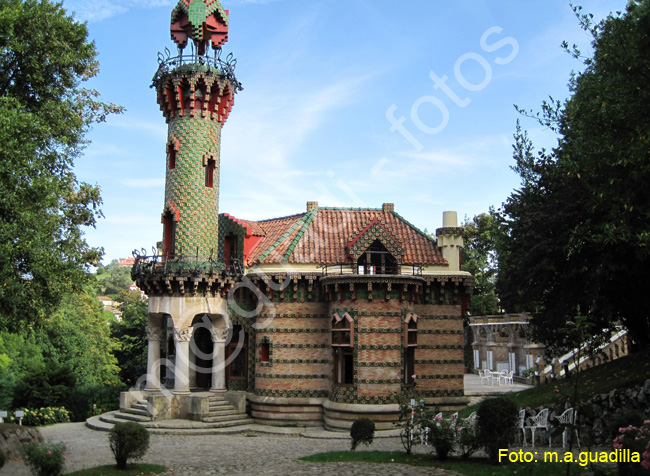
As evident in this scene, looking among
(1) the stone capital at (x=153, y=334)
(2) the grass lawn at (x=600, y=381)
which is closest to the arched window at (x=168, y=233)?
(1) the stone capital at (x=153, y=334)

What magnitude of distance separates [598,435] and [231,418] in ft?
44.7

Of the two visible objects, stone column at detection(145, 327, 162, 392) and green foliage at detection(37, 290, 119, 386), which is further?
green foliage at detection(37, 290, 119, 386)

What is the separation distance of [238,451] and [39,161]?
1033 cm

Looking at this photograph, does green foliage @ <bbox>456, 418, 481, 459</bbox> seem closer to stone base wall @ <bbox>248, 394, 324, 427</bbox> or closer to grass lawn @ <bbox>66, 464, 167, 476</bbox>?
grass lawn @ <bbox>66, 464, 167, 476</bbox>

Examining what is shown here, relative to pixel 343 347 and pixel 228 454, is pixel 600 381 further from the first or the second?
pixel 228 454

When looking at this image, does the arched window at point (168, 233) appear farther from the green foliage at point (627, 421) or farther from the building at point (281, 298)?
the green foliage at point (627, 421)

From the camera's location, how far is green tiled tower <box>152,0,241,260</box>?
25.2 meters

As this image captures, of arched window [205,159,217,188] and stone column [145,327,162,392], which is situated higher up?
arched window [205,159,217,188]

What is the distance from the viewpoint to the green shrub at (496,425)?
13977mm

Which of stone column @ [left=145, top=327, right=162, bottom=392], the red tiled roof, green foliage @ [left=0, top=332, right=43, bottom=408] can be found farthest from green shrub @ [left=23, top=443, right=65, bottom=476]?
green foliage @ [left=0, top=332, right=43, bottom=408]

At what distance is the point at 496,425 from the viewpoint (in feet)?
46.1

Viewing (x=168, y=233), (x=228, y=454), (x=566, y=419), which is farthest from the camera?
(x=168, y=233)

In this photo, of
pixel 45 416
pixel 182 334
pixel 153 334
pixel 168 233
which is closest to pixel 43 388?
pixel 45 416

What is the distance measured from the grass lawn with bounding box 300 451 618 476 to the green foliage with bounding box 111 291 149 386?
2703 cm
